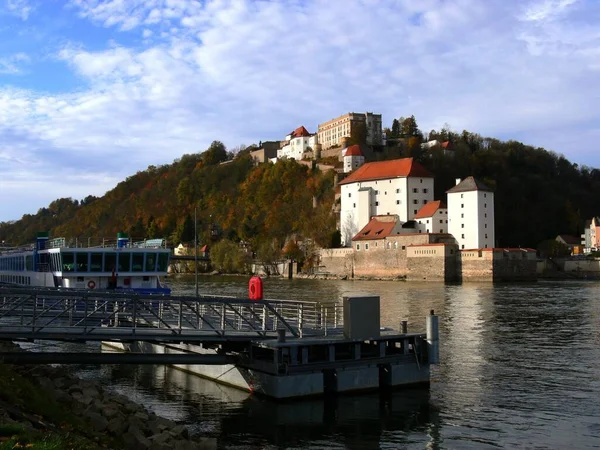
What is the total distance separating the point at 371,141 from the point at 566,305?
107 metres

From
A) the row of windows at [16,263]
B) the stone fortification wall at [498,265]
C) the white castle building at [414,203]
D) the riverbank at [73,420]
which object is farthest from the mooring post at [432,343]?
the white castle building at [414,203]

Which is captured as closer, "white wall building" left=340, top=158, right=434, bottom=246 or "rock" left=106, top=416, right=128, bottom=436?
"rock" left=106, top=416, right=128, bottom=436

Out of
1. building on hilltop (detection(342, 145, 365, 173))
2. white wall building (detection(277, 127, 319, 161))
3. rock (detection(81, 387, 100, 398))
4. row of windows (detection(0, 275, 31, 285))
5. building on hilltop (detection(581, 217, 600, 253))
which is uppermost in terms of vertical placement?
white wall building (detection(277, 127, 319, 161))

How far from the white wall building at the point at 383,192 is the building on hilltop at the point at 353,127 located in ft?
106

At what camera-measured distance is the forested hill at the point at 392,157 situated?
126 metres

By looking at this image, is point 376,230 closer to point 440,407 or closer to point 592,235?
point 592,235

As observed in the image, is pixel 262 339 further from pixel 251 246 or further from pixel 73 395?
pixel 251 246

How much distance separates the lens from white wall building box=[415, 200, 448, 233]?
10538cm

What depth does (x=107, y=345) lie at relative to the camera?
2973cm

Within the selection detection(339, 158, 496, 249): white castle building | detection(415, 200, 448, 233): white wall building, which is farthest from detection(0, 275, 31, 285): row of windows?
detection(415, 200, 448, 233): white wall building

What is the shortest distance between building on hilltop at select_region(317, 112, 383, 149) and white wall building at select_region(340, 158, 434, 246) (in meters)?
32.3

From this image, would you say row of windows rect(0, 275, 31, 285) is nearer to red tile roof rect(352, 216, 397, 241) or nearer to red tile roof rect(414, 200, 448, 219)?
red tile roof rect(352, 216, 397, 241)

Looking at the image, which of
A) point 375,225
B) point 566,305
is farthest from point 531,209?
point 566,305

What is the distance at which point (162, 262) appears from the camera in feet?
109
